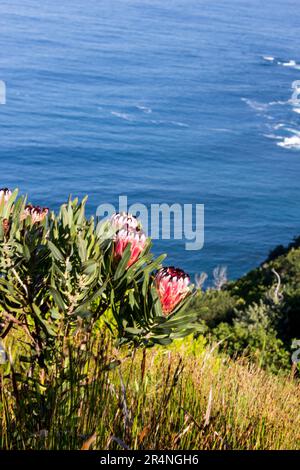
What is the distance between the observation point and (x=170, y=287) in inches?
113

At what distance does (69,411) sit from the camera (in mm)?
2994

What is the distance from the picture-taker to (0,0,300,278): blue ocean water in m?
60.8

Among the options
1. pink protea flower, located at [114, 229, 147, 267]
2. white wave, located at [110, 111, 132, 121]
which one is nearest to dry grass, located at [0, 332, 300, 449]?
pink protea flower, located at [114, 229, 147, 267]

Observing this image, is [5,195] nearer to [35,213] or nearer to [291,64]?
[35,213]

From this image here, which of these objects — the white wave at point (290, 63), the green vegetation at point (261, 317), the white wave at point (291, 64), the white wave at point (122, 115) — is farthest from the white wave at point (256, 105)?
the green vegetation at point (261, 317)

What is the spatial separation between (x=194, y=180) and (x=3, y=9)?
79.7 metres

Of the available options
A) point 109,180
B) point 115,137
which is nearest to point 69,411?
point 109,180

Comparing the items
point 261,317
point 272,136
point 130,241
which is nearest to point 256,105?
point 272,136

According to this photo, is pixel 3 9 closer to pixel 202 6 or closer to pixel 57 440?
pixel 202 6

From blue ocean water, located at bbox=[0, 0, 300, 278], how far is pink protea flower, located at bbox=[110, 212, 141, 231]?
4614 centimetres

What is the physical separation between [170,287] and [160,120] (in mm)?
81824

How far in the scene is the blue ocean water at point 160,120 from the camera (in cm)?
6075

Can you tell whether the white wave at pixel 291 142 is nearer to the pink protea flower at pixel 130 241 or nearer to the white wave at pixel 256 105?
the white wave at pixel 256 105

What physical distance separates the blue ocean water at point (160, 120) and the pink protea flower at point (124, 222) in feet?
151
